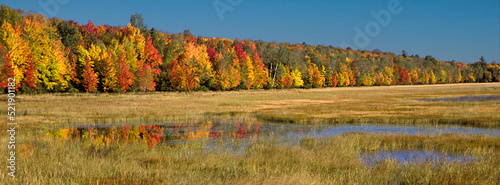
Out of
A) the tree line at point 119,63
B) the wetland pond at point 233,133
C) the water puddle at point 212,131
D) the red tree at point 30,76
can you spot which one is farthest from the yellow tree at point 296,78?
the water puddle at point 212,131

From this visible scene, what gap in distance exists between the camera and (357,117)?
105ft

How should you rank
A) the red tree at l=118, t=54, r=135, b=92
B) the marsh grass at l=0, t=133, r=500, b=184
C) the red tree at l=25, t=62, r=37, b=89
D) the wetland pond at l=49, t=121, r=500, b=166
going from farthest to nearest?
the red tree at l=118, t=54, r=135, b=92, the red tree at l=25, t=62, r=37, b=89, the wetland pond at l=49, t=121, r=500, b=166, the marsh grass at l=0, t=133, r=500, b=184

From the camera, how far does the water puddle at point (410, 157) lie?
14391 mm

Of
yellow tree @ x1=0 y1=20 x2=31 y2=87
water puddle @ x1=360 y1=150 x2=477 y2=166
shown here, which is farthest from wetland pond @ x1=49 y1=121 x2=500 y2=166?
yellow tree @ x1=0 y1=20 x2=31 y2=87

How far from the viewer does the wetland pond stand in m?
16.6

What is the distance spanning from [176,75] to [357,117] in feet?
184

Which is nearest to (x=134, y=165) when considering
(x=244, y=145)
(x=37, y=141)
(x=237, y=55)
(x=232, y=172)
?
(x=232, y=172)

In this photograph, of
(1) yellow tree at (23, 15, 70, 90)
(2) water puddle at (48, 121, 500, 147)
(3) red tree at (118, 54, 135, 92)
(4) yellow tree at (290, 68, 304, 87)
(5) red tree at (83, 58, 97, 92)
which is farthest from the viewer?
(4) yellow tree at (290, 68, 304, 87)

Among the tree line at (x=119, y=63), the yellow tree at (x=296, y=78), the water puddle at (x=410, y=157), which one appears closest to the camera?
the water puddle at (x=410, y=157)

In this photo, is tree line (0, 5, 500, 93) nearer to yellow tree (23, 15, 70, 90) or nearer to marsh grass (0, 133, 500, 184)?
yellow tree (23, 15, 70, 90)

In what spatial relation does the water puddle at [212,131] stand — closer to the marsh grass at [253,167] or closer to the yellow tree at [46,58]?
the marsh grass at [253,167]

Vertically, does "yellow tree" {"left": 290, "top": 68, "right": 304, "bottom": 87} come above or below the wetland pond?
above

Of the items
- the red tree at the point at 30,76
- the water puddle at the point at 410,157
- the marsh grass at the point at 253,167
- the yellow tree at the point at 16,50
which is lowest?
the water puddle at the point at 410,157

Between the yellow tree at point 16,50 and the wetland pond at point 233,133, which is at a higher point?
→ the yellow tree at point 16,50
